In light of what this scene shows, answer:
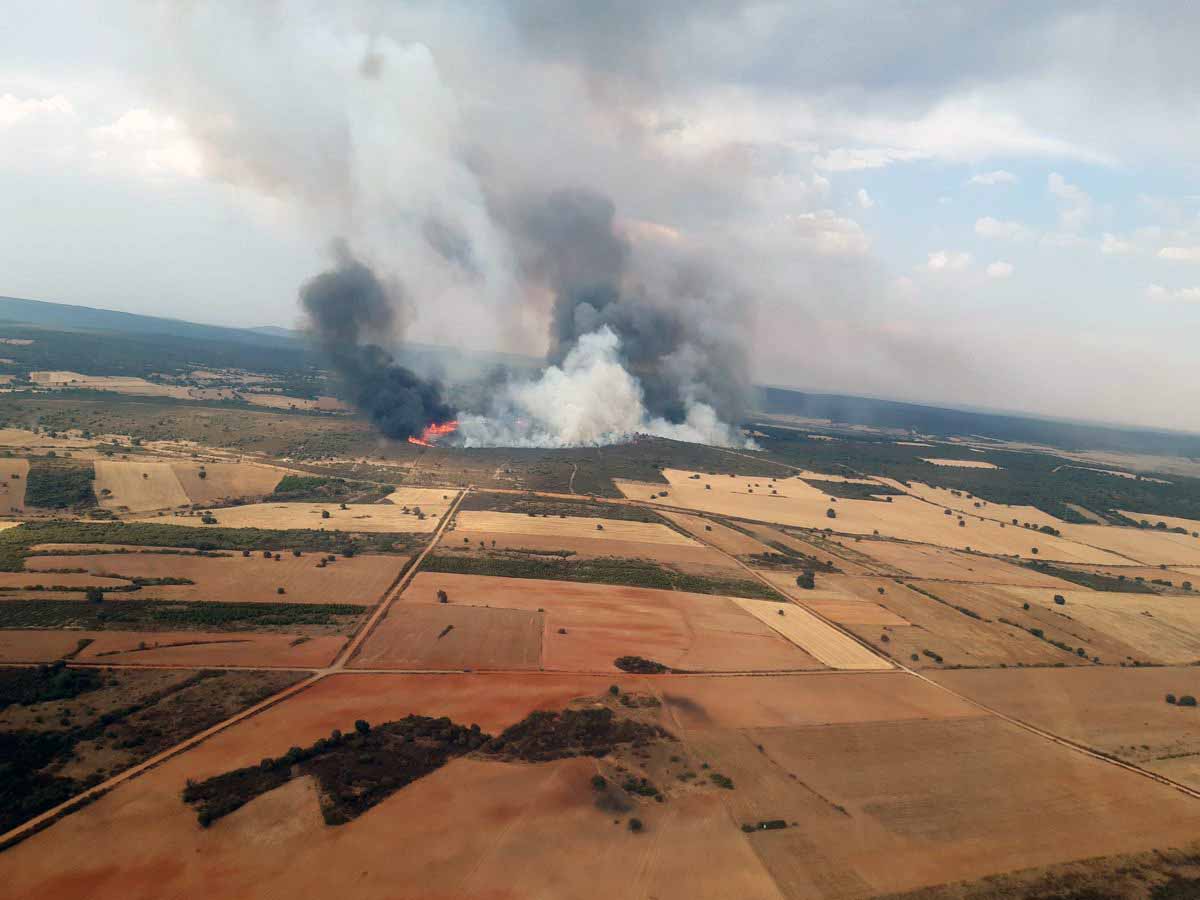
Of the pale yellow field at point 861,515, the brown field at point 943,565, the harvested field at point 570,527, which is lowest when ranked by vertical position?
the harvested field at point 570,527

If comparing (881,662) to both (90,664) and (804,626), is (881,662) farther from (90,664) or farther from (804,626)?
(90,664)

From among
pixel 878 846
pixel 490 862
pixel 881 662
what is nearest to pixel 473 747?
pixel 490 862

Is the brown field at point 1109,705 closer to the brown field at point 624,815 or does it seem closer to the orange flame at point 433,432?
the brown field at point 624,815

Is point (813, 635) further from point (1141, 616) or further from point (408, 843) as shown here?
point (1141, 616)

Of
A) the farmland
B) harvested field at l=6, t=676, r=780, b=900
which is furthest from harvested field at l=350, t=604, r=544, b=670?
harvested field at l=6, t=676, r=780, b=900

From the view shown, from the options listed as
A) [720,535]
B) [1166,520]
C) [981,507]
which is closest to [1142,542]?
[981,507]

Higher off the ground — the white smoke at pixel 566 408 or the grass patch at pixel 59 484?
the white smoke at pixel 566 408

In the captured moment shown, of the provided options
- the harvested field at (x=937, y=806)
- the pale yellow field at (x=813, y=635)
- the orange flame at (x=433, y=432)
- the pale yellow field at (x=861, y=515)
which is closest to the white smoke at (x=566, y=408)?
the orange flame at (x=433, y=432)
